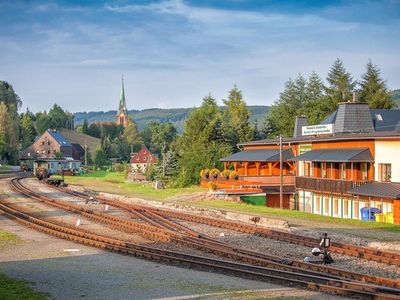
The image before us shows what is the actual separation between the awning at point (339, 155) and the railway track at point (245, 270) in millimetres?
20518

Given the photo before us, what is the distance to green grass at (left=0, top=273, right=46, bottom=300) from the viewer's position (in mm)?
14895

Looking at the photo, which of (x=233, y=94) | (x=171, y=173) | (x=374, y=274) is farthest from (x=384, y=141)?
(x=233, y=94)

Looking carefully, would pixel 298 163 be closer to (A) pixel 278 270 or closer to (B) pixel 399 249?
(B) pixel 399 249

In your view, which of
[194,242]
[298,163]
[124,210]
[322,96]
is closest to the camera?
[194,242]

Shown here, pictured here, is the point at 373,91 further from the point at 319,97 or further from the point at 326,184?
the point at 326,184

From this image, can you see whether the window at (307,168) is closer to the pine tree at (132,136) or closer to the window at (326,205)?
the window at (326,205)

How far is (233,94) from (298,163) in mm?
40219

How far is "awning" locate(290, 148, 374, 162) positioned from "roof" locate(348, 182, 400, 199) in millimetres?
1849

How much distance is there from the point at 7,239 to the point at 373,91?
3053 inches

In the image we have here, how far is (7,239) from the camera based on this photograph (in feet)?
86.3

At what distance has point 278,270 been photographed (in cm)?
1794

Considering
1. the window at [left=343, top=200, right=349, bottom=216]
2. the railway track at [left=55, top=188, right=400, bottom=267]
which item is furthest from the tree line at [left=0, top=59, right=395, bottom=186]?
the railway track at [left=55, top=188, right=400, bottom=267]

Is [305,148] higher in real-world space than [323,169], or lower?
higher

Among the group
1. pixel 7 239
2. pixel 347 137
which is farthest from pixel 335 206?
pixel 7 239
